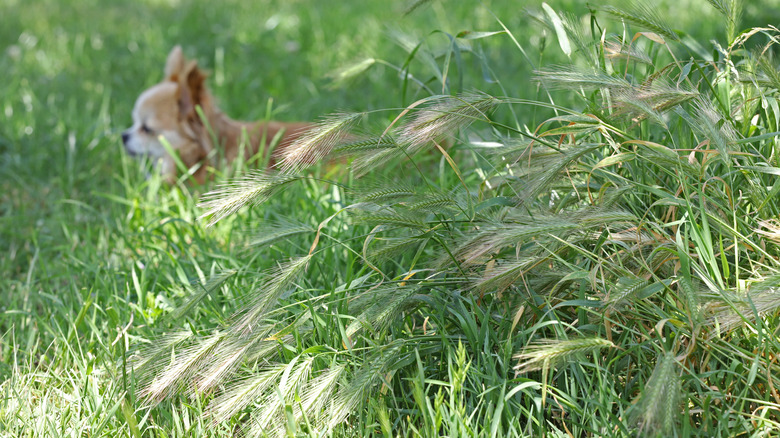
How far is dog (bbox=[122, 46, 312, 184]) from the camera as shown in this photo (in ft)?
11.9

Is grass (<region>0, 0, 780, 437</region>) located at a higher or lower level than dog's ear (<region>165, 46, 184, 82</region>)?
lower

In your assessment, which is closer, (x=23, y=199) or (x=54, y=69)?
(x=23, y=199)

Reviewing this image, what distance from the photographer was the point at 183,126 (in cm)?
371

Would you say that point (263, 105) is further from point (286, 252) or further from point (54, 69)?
point (286, 252)

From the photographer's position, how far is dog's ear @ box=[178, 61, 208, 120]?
3588 mm

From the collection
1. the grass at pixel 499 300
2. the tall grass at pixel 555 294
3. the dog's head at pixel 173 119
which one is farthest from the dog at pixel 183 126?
the tall grass at pixel 555 294

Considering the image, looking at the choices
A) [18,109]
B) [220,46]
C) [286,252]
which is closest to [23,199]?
[18,109]

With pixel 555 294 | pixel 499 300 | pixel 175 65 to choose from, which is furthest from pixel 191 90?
pixel 555 294

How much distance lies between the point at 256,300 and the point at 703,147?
1.20 metres

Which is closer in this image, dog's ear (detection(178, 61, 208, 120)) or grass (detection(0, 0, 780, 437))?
grass (detection(0, 0, 780, 437))

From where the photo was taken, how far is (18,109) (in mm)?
4211

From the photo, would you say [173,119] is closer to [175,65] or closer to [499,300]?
[175,65]

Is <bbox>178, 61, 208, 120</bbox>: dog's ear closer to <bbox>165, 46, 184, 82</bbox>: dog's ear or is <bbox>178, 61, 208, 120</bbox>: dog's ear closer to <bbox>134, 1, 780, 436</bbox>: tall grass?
<bbox>165, 46, 184, 82</bbox>: dog's ear

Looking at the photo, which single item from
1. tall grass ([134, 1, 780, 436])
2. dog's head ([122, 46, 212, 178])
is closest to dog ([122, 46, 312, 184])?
dog's head ([122, 46, 212, 178])
